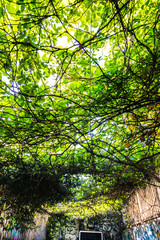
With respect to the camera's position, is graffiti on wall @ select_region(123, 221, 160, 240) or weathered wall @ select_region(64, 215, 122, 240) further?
weathered wall @ select_region(64, 215, 122, 240)

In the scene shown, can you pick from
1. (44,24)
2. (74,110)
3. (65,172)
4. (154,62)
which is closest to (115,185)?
(65,172)

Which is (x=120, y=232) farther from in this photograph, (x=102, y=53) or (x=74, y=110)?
(x=102, y=53)

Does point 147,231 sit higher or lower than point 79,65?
lower

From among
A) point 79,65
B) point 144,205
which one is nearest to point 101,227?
point 144,205

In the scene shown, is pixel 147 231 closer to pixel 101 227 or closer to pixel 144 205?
pixel 144 205

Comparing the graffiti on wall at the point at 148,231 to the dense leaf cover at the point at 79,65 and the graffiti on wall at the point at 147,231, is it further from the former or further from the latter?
the dense leaf cover at the point at 79,65

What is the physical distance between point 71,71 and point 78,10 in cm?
60

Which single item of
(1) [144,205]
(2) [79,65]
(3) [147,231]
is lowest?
(3) [147,231]

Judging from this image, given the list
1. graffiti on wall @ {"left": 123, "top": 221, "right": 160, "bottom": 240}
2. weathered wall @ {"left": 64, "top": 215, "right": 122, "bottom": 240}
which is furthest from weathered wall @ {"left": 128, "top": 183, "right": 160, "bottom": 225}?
weathered wall @ {"left": 64, "top": 215, "right": 122, "bottom": 240}

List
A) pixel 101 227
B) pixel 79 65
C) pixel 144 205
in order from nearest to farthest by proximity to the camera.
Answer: pixel 79 65 → pixel 144 205 → pixel 101 227

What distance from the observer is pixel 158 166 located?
3.29m

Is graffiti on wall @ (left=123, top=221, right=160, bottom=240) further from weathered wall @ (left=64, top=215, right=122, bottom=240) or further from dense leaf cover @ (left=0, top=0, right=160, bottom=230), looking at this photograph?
dense leaf cover @ (left=0, top=0, right=160, bottom=230)

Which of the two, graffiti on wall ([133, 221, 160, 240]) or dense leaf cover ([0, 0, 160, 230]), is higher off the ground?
dense leaf cover ([0, 0, 160, 230])

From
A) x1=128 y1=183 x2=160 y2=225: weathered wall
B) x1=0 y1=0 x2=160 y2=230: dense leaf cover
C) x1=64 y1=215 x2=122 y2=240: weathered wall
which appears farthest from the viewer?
x1=64 y1=215 x2=122 y2=240: weathered wall
